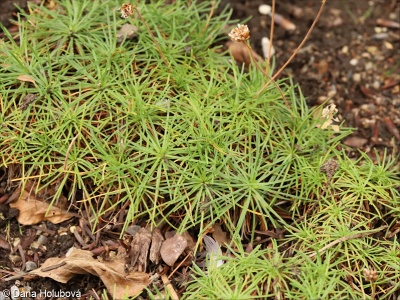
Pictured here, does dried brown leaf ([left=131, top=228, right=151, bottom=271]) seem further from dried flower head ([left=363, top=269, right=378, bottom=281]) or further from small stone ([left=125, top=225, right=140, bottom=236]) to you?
dried flower head ([left=363, top=269, right=378, bottom=281])

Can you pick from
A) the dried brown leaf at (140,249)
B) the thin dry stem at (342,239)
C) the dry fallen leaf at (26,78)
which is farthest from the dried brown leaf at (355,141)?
the dry fallen leaf at (26,78)

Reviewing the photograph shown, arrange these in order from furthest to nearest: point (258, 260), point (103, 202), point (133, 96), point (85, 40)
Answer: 1. point (85, 40)
2. point (133, 96)
3. point (103, 202)
4. point (258, 260)

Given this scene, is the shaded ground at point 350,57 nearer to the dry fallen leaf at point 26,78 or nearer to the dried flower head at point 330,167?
the dried flower head at point 330,167

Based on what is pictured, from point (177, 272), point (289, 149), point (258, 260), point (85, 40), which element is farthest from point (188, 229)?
point (85, 40)

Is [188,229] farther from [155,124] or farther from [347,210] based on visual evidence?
[347,210]

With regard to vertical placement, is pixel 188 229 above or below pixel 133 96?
below

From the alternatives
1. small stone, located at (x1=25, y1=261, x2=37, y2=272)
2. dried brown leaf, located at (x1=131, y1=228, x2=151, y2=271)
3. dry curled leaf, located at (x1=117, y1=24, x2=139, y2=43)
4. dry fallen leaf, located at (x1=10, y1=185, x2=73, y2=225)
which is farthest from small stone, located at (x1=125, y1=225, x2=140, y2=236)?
dry curled leaf, located at (x1=117, y1=24, x2=139, y2=43)

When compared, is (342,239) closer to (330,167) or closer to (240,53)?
A: (330,167)
